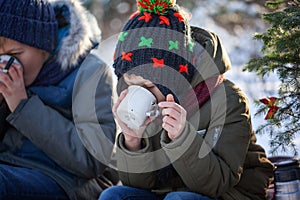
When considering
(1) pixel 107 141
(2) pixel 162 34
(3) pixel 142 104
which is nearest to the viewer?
(3) pixel 142 104

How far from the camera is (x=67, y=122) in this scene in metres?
2.49

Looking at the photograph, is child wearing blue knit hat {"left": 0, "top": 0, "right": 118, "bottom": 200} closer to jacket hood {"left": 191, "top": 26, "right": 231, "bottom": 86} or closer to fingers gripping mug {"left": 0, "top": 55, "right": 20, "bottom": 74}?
fingers gripping mug {"left": 0, "top": 55, "right": 20, "bottom": 74}

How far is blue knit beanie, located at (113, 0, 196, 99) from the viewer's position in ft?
6.75

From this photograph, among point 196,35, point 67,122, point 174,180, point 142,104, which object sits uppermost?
point 196,35

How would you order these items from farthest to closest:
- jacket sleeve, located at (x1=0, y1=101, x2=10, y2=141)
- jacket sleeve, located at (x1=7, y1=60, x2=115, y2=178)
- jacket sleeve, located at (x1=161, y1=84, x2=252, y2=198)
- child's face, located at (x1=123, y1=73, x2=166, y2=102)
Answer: jacket sleeve, located at (x1=0, y1=101, x2=10, y2=141) → jacket sleeve, located at (x1=7, y1=60, x2=115, y2=178) → child's face, located at (x1=123, y1=73, x2=166, y2=102) → jacket sleeve, located at (x1=161, y1=84, x2=252, y2=198)

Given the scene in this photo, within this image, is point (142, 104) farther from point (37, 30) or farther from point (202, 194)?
point (37, 30)

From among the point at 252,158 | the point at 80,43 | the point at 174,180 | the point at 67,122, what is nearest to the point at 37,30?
the point at 80,43

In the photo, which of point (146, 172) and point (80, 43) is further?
point (80, 43)

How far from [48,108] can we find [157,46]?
2.24 feet

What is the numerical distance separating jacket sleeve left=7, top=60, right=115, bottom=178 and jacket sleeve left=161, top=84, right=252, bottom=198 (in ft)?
1.84

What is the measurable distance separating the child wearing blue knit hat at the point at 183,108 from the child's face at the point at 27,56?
1.80 feet

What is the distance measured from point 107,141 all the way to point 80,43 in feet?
1.61

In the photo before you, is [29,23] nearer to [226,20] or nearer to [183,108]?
[183,108]

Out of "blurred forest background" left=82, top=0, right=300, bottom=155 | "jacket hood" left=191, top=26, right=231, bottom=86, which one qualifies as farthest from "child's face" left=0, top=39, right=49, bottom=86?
"blurred forest background" left=82, top=0, right=300, bottom=155
